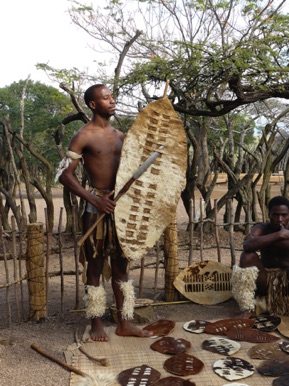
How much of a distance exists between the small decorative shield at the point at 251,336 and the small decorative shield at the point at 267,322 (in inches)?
3.5

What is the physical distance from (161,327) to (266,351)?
77 cm

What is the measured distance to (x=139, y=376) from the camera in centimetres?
254

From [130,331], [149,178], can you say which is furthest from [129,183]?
[130,331]

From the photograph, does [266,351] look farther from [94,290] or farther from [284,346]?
[94,290]

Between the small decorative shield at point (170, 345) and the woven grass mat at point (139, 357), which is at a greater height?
the small decorative shield at point (170, 345)

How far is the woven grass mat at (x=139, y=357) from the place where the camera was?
2531 millimetres

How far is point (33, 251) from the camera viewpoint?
3469 mm

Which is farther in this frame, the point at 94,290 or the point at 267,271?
the point at 267,271

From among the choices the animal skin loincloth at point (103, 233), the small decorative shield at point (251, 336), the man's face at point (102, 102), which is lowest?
the small decorative shield at point (251, 336)

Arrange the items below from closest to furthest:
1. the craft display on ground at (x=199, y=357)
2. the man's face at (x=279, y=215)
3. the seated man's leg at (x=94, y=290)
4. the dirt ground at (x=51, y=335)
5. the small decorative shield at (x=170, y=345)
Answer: the craft display on ground at (x=199, y=357), the dirt ground at (x=51, y=335), the small decorative shield at (x=170, y=345), the seated man's leg at (x=94, y=290), the man's face at (x=279, y=215)

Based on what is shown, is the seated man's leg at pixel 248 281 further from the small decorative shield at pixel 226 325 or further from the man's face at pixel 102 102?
the man's face at pixel 102 102

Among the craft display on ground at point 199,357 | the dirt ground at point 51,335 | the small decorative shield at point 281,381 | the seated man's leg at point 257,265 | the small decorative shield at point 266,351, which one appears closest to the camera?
the small decorative shield at point 281,381

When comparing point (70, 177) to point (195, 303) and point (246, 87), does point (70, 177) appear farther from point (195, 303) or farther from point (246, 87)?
point (246, 87)

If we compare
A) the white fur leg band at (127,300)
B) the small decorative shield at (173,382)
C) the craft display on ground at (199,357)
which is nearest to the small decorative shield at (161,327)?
the craft display on ground at (199,357)
